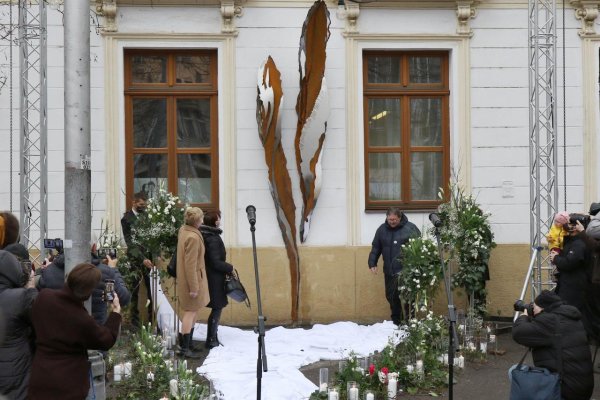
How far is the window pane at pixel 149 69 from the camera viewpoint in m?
13.2

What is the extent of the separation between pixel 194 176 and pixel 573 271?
18.9 feet

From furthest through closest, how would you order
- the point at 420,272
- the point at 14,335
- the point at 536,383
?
the point at 420,272 < the point at 536,383 < the point at 14,335

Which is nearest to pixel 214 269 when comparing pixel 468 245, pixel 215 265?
pixel 215 265

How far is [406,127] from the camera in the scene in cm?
1357

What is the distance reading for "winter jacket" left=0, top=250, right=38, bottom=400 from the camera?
6.37 meters

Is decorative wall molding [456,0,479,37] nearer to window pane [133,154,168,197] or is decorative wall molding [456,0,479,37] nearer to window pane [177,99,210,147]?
window pane [177,99,210,147]

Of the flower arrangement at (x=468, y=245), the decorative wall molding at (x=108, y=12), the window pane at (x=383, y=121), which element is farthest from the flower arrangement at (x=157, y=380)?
the window pane at (x=383, y=121)

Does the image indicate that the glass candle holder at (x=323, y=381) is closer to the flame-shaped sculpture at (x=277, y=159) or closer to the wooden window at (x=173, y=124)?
the flame-shaped sculpture at (x=277, y=159)

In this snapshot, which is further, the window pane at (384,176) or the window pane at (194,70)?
the window pane at (384,176)

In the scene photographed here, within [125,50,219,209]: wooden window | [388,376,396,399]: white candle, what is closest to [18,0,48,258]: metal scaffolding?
[125,50,219,209]: wooden window

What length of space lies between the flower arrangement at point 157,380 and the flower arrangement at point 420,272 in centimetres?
332

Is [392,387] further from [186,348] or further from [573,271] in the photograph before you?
[186,348]

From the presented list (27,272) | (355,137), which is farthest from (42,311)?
(355,137)

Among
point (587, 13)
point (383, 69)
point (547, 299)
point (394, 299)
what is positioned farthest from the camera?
point (383, 69)
